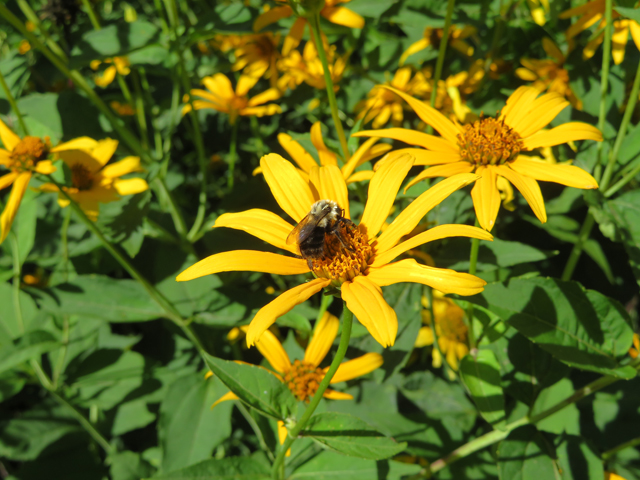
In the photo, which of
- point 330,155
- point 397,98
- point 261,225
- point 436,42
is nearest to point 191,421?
point 261,225

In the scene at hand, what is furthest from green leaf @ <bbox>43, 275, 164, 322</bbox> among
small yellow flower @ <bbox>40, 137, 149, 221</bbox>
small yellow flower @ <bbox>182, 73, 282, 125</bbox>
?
small yellow flower @ <bbox>182, 73, 282, 125</bbox>

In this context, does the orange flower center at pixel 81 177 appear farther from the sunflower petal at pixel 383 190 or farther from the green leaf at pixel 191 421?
the sunflower petal at pixel 383 190

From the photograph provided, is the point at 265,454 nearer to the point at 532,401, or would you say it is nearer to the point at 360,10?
the point at 532,401

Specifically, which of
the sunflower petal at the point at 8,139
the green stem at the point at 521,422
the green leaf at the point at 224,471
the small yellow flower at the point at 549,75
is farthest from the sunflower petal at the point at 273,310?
the small yellow flower at the point at 549,75

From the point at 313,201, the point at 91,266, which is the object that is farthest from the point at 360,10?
the point at 91,266

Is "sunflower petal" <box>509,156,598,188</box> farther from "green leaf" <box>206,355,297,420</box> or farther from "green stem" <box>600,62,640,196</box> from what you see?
"green leaf" <box>206,355,297,420</box>

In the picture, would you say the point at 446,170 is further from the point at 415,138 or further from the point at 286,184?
the point at 286,184
